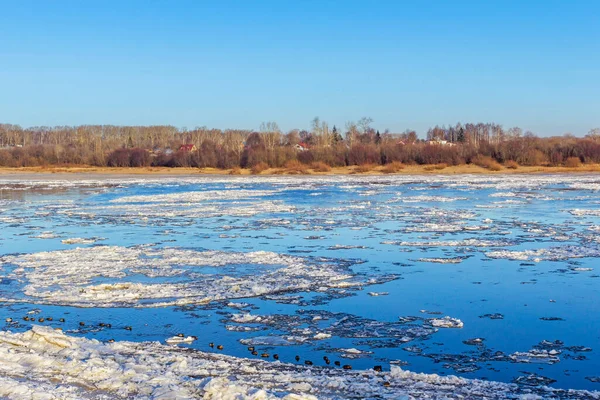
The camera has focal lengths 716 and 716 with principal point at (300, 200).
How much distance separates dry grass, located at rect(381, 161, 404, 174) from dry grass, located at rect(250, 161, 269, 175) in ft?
Answer: 30.7

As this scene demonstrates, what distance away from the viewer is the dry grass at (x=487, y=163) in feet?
172

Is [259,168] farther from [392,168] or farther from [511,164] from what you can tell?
[511,164]

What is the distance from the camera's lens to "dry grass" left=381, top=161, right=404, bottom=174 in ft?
176

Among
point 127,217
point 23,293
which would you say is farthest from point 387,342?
point 127,217

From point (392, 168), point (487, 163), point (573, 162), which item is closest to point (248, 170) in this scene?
point (392, 168)

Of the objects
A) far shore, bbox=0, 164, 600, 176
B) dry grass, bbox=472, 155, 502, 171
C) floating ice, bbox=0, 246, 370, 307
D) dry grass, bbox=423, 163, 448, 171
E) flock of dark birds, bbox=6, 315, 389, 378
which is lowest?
flock of dark birds, bbox=6, 315, 389, 378

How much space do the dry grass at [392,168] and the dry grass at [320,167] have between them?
4.30 metres

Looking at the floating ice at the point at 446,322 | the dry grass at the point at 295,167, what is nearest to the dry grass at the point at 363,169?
the dry grass at the point at 295,167

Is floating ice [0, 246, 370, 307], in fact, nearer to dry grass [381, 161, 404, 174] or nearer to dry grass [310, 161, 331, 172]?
dry grass [381, 161, 404, 174]

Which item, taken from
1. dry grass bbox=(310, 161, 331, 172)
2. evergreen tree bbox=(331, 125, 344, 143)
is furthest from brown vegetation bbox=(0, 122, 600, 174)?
evergreen tree bbox=(331, 125, 344, 143)

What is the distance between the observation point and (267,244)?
15.6m

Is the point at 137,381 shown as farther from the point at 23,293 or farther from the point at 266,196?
the point at 266,196

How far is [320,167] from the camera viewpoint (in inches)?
2191

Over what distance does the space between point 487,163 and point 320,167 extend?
1269 centimetres
